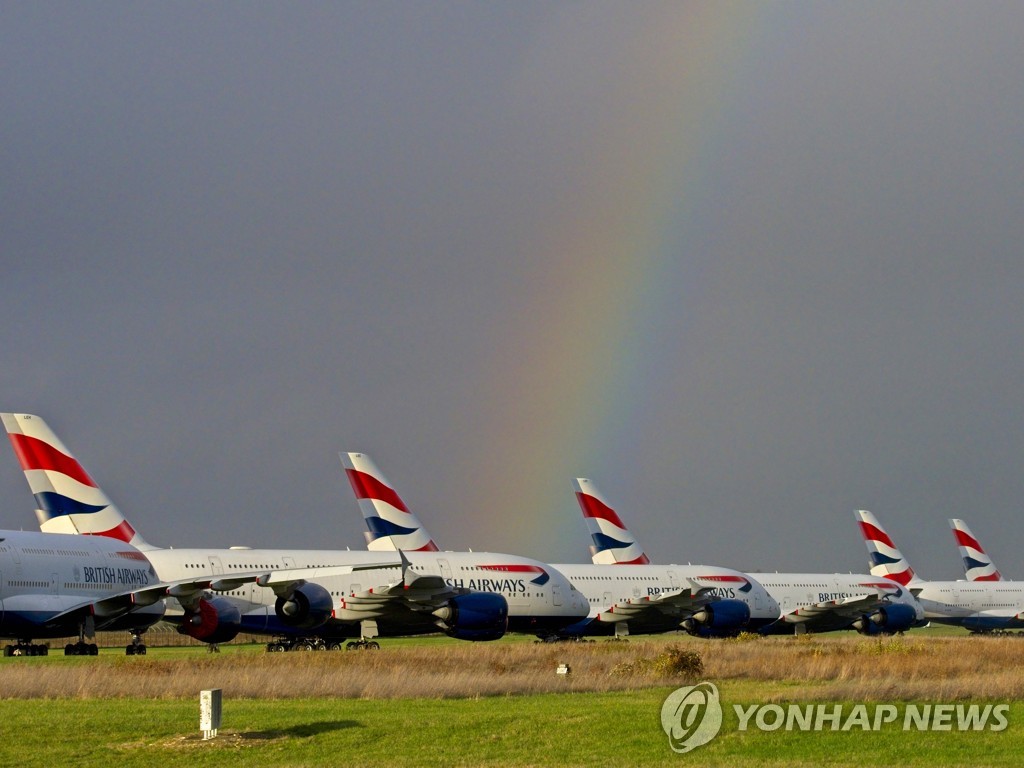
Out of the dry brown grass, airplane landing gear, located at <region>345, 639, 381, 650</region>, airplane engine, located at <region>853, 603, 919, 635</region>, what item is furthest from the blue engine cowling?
airplane engine, located at <region>853, 603, 919, 635</region>

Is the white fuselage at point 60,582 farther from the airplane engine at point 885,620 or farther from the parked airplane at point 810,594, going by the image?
the airplane engine at point 885,620

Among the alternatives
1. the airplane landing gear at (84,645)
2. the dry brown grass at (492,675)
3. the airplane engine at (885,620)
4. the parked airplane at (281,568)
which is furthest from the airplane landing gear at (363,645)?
the airplane engine at (885,620)

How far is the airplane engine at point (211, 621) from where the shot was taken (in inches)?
1950

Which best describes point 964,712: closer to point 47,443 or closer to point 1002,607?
point 47,443

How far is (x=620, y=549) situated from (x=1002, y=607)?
39588 millimetres

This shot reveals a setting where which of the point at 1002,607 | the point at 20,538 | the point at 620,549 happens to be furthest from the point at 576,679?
the point at 1002,607

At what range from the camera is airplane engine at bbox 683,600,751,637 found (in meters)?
73.8

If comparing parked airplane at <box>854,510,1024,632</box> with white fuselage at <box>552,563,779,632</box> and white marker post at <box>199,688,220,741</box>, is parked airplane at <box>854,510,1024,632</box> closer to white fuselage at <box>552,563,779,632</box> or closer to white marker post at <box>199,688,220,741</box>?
white fuselage at <box>552,563,779,632</box>

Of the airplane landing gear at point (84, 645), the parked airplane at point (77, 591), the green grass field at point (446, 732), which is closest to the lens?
the green grass field at point (446, 732)

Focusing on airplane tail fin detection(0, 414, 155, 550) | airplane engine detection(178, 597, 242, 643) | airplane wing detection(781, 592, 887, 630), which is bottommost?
Result: airplane wing detection(781, 592, 887, 630)

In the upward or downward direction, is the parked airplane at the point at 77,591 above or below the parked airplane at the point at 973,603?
above

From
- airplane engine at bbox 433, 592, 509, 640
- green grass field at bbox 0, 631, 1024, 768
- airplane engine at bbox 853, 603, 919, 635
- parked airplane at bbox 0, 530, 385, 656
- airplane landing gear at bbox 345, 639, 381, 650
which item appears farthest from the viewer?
airplane engine at bbox 853, 603, 919, 635

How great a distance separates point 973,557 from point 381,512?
75932 millimetres

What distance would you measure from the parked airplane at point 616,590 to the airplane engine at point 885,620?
49.7 feet
